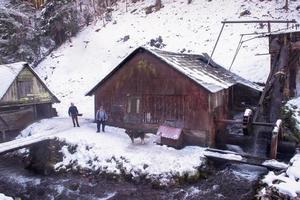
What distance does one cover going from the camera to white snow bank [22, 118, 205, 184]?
17.2 metres

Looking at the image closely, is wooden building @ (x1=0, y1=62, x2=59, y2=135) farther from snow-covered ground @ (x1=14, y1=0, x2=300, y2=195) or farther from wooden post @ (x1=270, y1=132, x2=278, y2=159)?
wooden post @ (x1=270, y1=132, x2=278, y2=159)

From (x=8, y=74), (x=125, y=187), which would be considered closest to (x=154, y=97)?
(x=125, y=187)

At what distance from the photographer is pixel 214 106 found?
804 inches

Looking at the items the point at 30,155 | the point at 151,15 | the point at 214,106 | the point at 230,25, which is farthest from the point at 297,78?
the point at 151,15

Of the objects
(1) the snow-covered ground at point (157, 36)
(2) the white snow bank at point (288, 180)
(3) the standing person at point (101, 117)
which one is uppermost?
(1) the snow-covered ground at point (157, 36)

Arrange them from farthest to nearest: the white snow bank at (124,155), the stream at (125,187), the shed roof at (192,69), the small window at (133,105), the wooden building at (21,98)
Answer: the wooden building at (21,98) → the small window at (133,105) → the shed roof at (192,69) → the white snow bank at (124,155) → the stream at (125,187)

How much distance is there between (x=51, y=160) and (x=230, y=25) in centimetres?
2448

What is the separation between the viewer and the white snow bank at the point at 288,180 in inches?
516

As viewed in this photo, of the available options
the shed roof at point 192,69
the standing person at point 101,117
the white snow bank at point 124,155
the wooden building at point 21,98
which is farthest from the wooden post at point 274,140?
the wooden building at point 21,98

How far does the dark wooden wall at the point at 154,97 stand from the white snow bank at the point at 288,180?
5.42 m

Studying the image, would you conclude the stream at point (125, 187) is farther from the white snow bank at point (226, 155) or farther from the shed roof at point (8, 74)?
the shed roof at point (8, 74)

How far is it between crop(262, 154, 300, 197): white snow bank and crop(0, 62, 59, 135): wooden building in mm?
19632

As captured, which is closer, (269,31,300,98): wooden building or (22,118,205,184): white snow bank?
(22,118,205,184): white snow bank

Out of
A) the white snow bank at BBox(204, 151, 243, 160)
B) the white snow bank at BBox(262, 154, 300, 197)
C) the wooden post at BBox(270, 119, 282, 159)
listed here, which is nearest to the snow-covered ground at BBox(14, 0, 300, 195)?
the white snow bank at BBox(204, 151, 243, 160)
